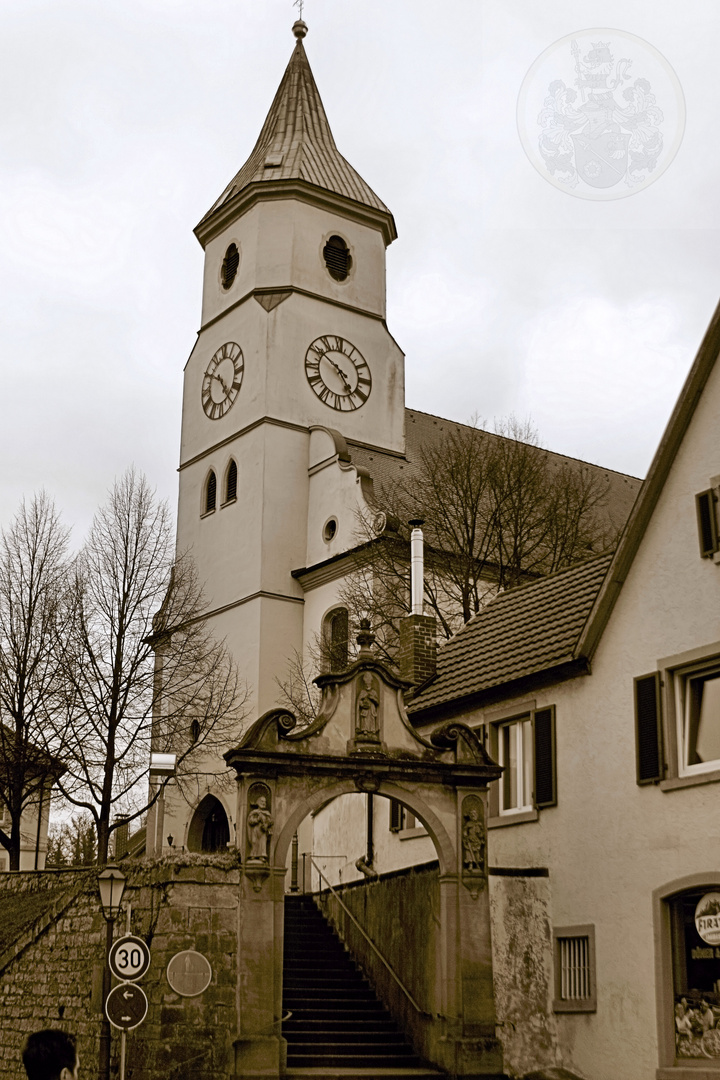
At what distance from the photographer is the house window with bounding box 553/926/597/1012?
1791 cm

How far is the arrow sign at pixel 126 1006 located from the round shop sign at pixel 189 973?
1.07 meters

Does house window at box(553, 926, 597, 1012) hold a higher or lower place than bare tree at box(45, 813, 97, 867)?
lower

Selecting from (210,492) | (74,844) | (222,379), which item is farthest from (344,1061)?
(74,844)

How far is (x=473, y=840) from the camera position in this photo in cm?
1828

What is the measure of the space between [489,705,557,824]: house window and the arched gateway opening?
1.30 metres

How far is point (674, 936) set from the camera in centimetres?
1672

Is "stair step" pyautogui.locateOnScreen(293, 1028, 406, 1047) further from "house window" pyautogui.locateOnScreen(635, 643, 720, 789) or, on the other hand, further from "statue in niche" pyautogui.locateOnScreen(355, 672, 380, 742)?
"house window" pyautogui.locateOnScreen(635, 643, 720, 789)

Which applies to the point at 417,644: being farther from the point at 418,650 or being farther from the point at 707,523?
the point at 707,523

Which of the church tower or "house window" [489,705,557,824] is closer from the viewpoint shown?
"house window" [489,705,557,824]

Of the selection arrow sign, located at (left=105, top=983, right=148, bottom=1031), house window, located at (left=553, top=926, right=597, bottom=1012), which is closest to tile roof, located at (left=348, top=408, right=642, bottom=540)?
house window, located at (left=553, top=926, right=597, bottom=1012)

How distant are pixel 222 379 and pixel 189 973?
32.1 meters

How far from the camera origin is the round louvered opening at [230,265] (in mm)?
48509

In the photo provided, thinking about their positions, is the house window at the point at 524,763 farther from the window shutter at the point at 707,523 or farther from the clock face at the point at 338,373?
the clock face at the point at 338,373

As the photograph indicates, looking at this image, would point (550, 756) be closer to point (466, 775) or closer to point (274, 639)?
point (466, 775)
